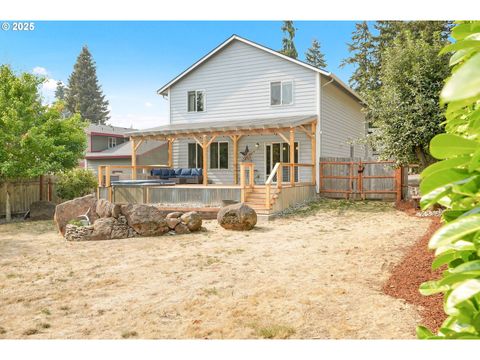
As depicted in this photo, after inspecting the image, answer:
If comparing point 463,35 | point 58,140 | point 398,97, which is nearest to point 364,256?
point 463,35

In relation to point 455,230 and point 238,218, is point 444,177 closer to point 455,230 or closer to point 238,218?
point 455,230

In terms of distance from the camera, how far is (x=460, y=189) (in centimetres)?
63

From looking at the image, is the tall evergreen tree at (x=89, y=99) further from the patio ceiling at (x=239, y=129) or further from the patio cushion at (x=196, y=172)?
the patio cushion at (x=196, y=172)

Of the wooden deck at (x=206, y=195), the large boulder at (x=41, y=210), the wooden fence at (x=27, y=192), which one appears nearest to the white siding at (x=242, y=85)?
the wooden deck at (x=206, y=195)

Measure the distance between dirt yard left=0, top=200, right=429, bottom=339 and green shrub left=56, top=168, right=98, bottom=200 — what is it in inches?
249

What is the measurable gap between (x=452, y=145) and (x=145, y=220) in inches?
358

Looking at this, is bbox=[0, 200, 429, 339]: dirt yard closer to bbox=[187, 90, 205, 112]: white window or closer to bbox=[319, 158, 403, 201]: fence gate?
bbox=[319, 158, 403, 201]: fence gate

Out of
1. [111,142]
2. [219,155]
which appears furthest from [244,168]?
[111,142]

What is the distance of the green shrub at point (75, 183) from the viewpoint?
15.5m

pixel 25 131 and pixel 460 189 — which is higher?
pixel 25 131

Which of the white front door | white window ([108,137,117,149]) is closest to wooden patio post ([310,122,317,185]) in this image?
the white front door

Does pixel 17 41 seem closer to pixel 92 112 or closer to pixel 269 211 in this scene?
pixel 269 211

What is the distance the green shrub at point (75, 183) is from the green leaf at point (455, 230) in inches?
640
